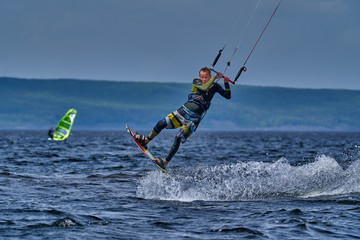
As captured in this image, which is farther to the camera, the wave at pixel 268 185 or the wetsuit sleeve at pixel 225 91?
the wave at pixel 268 185

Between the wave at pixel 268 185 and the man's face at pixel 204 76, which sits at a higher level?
the man's face at pixel 204 76

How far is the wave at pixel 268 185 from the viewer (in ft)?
47.4

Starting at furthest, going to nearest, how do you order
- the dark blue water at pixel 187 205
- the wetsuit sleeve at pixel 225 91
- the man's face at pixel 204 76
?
the man's face at pixel 204 76, the wetsuit sleeve at pixel 225 91, the dark blue water at pixel 187 205

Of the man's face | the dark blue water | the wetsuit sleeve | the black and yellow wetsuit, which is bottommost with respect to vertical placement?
the dark blue water

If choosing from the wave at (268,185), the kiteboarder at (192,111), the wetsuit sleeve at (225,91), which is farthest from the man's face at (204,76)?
the wave at (268,185)

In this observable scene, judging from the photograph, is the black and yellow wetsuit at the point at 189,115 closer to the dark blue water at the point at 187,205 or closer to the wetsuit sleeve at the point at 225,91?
the wetsuit sleeve at the point at 225,91

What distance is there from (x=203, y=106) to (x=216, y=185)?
276 cm

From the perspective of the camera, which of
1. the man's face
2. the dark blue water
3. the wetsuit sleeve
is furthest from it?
the man's face

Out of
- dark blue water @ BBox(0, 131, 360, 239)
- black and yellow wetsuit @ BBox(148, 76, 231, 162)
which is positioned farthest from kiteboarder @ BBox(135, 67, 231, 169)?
dark blue water @ BBox(0, 131, 360, 239)

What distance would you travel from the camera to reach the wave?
1445 cm

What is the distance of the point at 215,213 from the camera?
38.1 ft

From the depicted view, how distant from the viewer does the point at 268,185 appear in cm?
1609

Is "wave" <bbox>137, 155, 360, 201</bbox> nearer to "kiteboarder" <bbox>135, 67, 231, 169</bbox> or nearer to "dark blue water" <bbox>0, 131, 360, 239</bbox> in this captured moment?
"dark blue water" <bbox>0, 131, 360, 239</bbox>

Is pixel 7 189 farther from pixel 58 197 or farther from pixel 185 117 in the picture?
pixel 185 117
